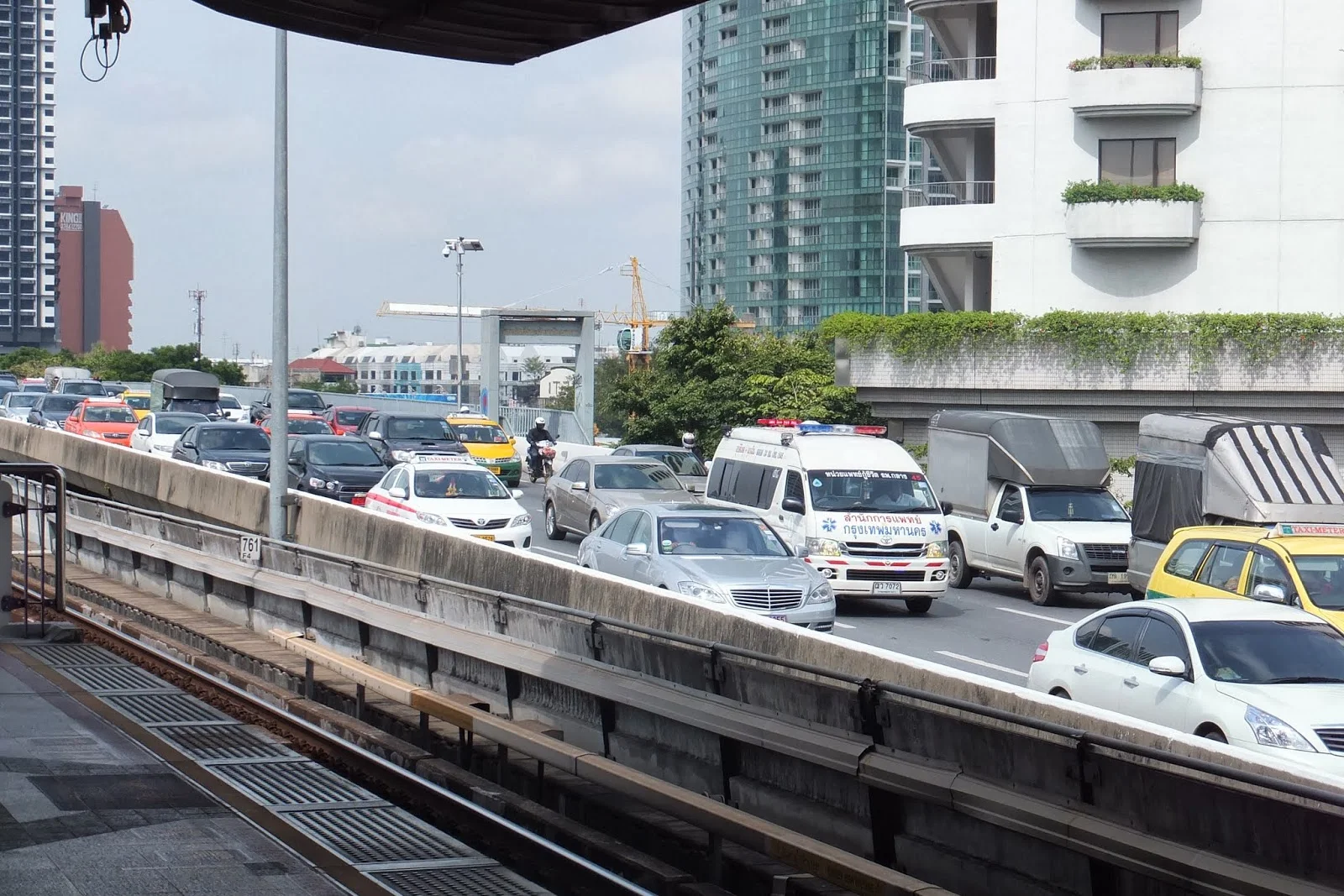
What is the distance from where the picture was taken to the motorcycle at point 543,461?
44.8 m

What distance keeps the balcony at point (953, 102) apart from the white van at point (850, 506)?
24293mm

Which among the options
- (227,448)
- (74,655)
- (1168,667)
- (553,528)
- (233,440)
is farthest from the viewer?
(233,440)

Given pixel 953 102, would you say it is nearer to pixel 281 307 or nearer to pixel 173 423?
pixel 173 423

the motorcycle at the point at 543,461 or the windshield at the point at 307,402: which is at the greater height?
the windshield at the point at 307,402

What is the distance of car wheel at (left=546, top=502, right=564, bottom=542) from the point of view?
96.6ft

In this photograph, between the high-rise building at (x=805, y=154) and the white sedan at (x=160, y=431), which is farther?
the high-rise building at (x=805, y=154)

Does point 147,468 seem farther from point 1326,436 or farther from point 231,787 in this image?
point 1326,436

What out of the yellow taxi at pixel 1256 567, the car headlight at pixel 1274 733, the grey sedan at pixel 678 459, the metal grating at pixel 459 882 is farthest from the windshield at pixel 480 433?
the metal grating at pixel 459 882

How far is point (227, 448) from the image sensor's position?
107 feet

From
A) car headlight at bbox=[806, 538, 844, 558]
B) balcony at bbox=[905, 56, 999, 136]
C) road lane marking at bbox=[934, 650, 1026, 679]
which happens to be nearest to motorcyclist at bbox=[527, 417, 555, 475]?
balcony at bbox=[905, 56, 999, 136]

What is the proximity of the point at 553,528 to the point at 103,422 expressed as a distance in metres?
17.9

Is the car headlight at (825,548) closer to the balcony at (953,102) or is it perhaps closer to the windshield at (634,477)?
the windshield at (634,477)

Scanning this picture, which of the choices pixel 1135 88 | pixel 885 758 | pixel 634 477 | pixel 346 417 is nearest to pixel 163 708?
pixel 885 758

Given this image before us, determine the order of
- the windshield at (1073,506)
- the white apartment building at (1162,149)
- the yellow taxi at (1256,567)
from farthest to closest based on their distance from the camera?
the white apartment building at (1162,149)
the windshield at (1073,506)
the yellow taxi at (1256,567)
